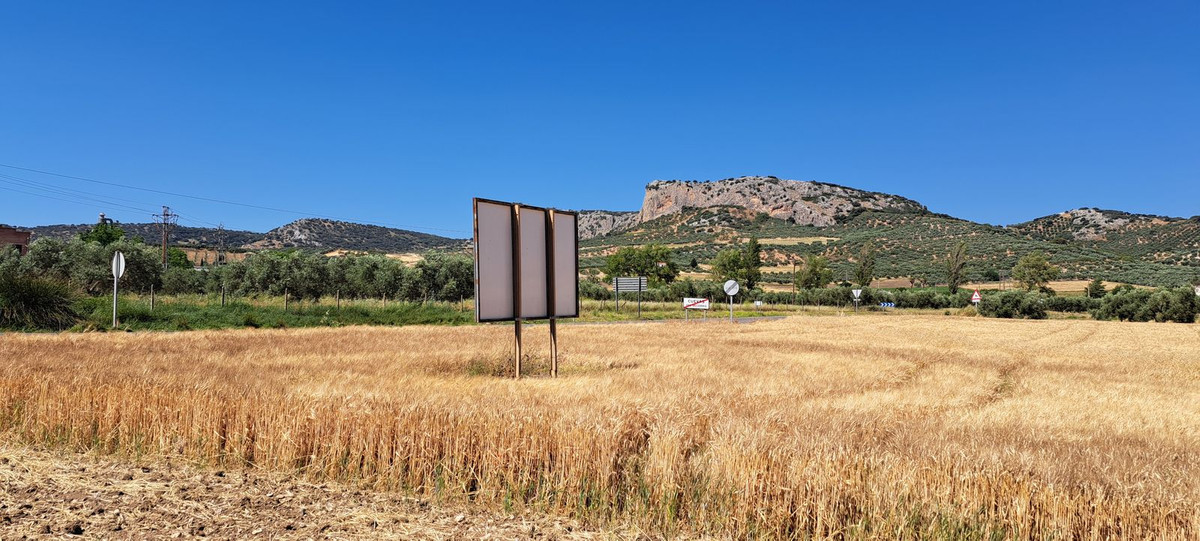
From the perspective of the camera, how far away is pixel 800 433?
596cm

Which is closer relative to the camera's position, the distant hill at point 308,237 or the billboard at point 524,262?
the billboard at point 524,262

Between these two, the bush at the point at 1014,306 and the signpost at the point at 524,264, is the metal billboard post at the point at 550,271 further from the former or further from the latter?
the bush at the point at 1014,306

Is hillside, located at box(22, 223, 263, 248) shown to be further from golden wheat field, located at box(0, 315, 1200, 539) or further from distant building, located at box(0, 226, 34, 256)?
golden wheat field, located at box(0, 315, 1200, 539)

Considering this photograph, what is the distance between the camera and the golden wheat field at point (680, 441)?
4535 millimetres

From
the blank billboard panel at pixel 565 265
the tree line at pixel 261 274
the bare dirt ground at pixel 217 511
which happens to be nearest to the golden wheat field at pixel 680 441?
the bare dirt ground at pixel 217 511

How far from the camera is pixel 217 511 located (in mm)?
4938

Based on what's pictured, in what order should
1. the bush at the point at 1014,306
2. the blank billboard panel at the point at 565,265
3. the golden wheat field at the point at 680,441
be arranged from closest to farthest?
the golden wheat field at the point at 680,441 < the blank billboard panel at the point at 565,265 < the bush at the point at 1014,306

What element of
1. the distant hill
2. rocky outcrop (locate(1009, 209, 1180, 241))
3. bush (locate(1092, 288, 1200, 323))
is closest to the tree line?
bush (locate(1092, 288, 1200, 323))

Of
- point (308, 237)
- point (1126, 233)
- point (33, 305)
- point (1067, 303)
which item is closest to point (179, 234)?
point (308, 237)

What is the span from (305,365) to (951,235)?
15067 cm

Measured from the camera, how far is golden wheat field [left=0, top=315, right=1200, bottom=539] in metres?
4.54

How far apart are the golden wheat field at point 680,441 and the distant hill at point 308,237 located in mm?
145677

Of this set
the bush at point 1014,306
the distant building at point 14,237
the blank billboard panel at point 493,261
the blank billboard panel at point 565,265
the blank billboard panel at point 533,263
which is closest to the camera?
the blank billboard panel at point 493,261

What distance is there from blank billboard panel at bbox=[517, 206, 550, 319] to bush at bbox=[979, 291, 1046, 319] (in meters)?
57.0
